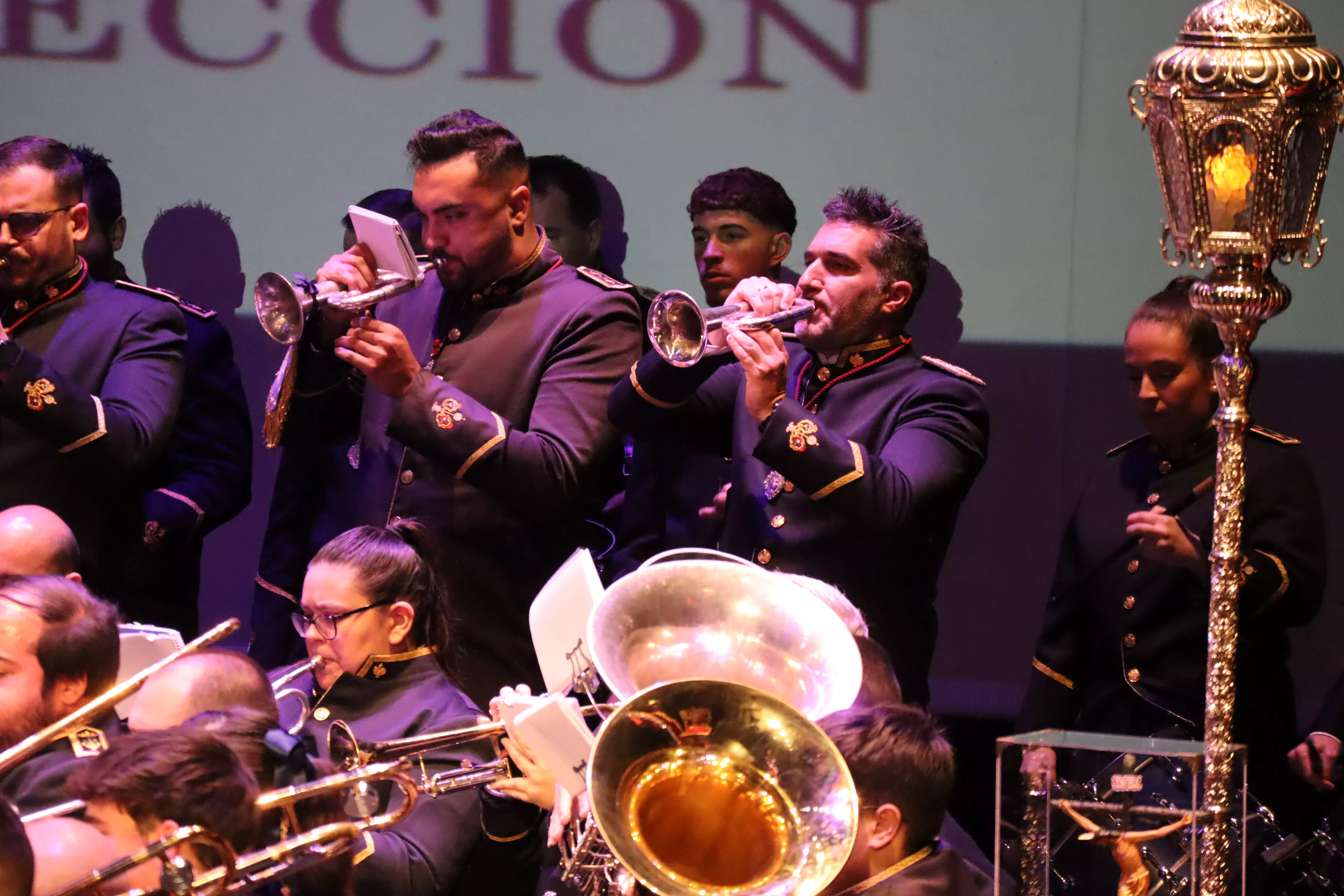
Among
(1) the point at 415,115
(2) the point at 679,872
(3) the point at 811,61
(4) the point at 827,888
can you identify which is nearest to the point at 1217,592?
(4) the point at 827,888

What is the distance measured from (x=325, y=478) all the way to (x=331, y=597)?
1215 millimetres

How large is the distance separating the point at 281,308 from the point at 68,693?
1131 mm

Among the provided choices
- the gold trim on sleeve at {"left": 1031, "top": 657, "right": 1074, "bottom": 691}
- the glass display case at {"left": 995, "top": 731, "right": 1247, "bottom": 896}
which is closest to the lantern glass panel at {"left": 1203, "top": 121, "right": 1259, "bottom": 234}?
the glass display case at {"left": 995, "top": 731, "right": 1247, "bottom": 896}

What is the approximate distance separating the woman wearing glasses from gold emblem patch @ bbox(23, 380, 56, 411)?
0.81 metres

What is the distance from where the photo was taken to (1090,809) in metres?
2.61

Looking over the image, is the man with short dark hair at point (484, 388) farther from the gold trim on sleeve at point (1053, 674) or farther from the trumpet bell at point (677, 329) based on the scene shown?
the gold trim on sleeve at point (1053, 674)

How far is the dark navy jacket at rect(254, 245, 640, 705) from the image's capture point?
3.93m

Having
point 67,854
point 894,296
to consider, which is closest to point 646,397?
point 894,296

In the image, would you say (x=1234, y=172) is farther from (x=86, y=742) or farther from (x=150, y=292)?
Result: (x=150, y=292)

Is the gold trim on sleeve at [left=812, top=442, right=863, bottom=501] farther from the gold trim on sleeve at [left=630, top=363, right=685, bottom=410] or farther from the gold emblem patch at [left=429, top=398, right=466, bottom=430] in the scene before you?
the gold emblem patch at [left=429, top=398, right=466, bottom=430]

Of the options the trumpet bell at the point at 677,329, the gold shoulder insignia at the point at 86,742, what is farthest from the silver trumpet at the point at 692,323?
the gold shoulder insignia at the point at 86,742

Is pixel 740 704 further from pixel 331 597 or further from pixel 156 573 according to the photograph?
pixel 156 573

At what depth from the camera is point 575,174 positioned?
5.26m

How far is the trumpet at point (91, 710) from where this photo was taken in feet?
8.25
